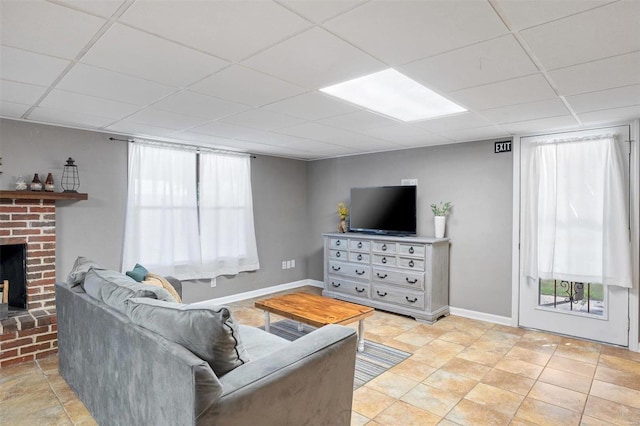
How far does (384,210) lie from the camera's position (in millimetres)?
5062

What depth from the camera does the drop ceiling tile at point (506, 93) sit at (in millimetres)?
2379

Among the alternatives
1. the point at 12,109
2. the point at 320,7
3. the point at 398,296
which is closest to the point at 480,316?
the point at 398,296

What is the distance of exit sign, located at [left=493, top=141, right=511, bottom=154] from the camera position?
421 cm

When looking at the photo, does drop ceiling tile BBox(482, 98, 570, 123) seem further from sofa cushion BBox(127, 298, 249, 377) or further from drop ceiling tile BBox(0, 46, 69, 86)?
drop ceiling tile BBox(0, 46, 69, 86)

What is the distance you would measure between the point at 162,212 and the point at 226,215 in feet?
2.96

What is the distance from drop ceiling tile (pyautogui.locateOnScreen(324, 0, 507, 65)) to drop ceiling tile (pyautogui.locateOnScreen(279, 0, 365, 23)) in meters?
0.04

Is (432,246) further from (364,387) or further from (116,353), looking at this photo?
(116,353)

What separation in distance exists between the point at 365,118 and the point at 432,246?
1849mm

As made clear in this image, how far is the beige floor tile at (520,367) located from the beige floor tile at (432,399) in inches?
30.4

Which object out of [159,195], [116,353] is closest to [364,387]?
[116,353]

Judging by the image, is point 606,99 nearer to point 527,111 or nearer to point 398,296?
point 527,111

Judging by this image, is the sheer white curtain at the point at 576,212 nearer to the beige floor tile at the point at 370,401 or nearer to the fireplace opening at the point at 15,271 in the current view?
the beige floor tile at the point at 370,401

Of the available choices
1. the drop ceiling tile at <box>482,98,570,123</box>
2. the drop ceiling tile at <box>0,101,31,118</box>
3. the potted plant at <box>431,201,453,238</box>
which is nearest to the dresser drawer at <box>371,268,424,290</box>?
the potted plant at <box>431,201,453,238</box>

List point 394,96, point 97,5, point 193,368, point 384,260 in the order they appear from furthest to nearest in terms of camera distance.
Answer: point 384,260 < point 394,96 < point 97,5 < point 193,368
